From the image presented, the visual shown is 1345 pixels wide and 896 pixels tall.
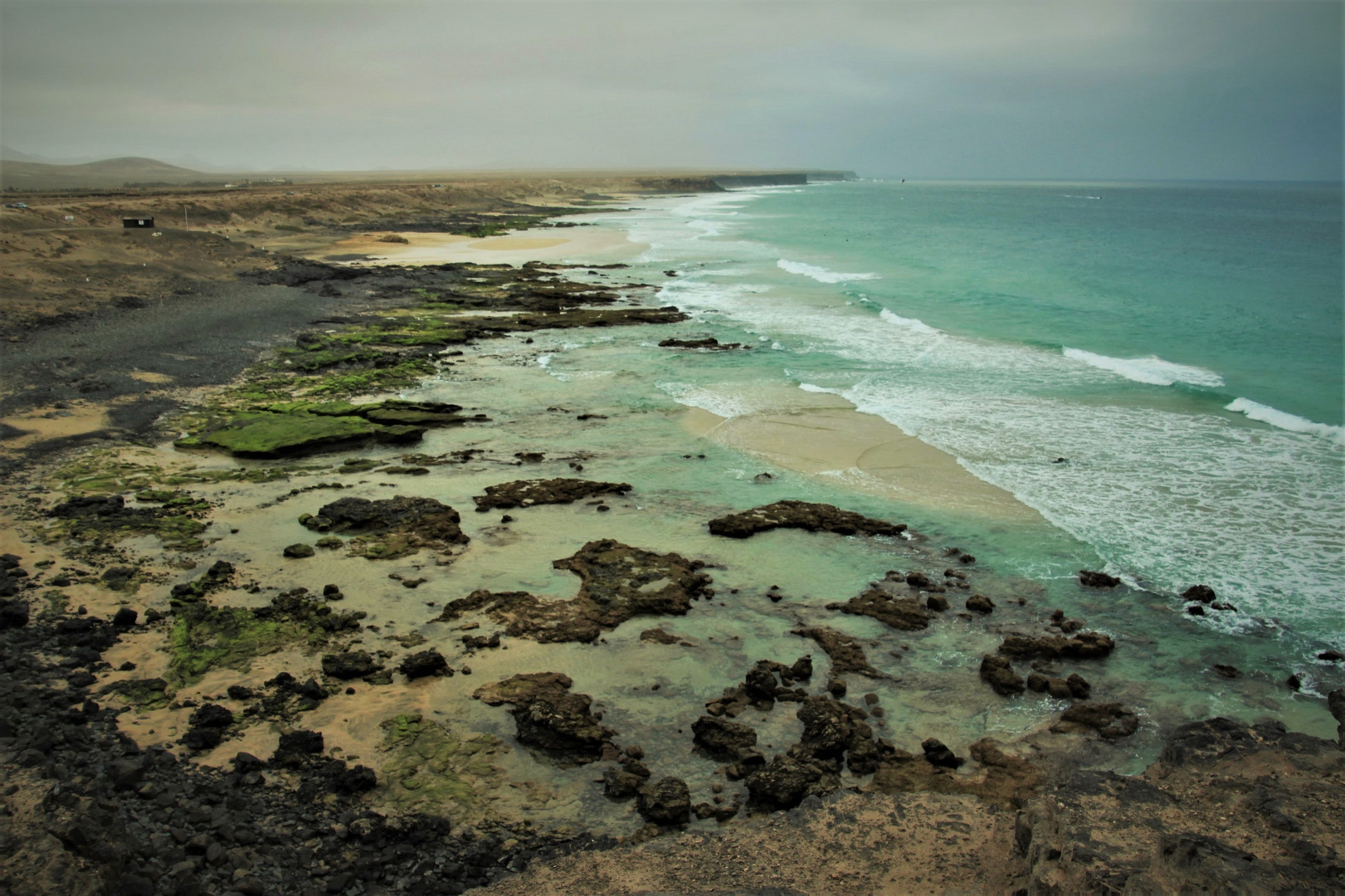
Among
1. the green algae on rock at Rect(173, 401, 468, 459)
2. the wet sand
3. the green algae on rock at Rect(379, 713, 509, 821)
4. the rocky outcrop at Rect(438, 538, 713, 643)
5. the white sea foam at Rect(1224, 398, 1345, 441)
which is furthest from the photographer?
the wet sand

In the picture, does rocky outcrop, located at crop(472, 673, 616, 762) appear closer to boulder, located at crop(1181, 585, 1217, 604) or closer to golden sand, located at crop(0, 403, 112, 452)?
boulder, located at crop(1181, 585, 1217, 604)

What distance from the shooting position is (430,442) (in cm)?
1497

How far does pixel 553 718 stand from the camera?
7.10 meters

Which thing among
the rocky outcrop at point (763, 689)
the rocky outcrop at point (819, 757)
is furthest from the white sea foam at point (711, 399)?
the rocky outcrop at point (819, 757)

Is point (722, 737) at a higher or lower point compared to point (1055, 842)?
lower

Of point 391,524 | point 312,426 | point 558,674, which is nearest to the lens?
point 558,674

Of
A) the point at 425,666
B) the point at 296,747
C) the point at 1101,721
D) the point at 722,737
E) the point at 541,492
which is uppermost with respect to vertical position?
the point at 541,492

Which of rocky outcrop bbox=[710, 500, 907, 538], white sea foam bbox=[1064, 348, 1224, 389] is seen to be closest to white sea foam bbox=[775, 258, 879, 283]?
white sea foam bbox=[1064, 348, 1224, 389]

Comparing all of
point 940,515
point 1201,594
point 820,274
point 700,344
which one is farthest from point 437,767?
point 820,274

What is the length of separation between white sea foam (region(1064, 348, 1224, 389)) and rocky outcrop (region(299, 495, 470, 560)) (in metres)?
18.6

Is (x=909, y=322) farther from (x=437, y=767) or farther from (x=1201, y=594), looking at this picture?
(x=437, y=767)

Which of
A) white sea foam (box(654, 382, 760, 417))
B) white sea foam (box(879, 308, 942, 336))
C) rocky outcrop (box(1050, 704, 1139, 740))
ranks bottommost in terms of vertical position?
rocky outcrop (box(1050, 704, 1139, 740))

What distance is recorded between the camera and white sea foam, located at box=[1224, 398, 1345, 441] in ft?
55.2

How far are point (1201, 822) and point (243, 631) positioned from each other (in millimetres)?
8806
